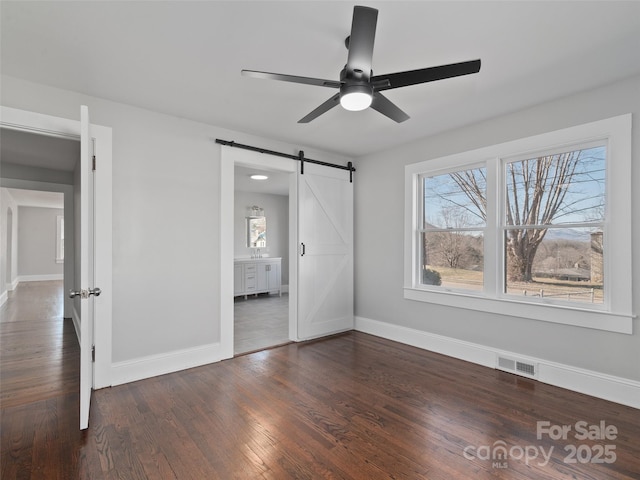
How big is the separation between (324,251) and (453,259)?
1.67 meters

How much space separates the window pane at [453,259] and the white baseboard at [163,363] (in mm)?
2640

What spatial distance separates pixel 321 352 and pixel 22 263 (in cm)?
1154

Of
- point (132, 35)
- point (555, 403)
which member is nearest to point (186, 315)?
point (132, 35)

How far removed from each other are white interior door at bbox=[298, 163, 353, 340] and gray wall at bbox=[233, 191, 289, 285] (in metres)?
3.81

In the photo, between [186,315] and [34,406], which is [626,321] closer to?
[186,315]

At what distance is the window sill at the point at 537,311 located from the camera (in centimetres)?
266

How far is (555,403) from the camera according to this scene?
2609 millimetres

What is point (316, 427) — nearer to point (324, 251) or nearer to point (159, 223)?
point (159, 223)

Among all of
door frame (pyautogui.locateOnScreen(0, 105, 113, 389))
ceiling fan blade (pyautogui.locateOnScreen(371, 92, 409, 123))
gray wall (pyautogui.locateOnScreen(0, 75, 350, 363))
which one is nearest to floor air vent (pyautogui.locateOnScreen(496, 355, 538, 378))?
ceiling fan blade (pyautogui.locateOnScreen(371, 92, 409, 123))

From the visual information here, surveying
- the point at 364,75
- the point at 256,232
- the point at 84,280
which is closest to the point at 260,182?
the point at 256,232

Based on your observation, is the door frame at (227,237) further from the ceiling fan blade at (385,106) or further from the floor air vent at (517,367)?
the floor air vent at (517,367)

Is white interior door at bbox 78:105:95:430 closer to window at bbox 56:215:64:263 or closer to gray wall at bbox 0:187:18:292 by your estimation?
gray wall at bbox 0:187:18:292

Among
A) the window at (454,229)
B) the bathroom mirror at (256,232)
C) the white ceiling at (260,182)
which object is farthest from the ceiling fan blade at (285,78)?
the bathroom mirror at (256,232)

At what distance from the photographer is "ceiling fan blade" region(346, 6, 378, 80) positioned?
5.04ft
